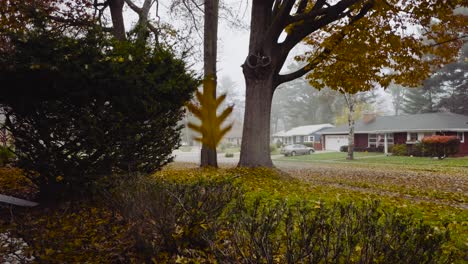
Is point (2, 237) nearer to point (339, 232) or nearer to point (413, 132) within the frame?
→ point (339, 232)

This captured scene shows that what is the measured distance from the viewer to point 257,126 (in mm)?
10023

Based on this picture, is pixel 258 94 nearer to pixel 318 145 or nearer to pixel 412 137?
pixel 412 137

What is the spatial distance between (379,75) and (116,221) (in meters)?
11.5

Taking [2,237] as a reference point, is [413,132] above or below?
above

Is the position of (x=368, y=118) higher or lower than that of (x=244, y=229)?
higher

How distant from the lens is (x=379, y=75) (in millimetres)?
12672

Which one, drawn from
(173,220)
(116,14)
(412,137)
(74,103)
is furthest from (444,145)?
(173,220)

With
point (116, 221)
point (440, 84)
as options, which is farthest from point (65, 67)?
point (440, 84)

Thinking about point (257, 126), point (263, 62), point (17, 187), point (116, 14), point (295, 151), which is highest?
point (116, 14)

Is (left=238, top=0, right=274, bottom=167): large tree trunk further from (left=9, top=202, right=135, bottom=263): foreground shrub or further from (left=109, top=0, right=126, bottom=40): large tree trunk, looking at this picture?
(left=9, top=202, right=135, bottom=263): foreground shrub

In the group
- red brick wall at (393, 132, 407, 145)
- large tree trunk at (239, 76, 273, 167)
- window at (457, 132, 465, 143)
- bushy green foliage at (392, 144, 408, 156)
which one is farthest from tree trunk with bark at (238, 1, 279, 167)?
red brick wall at (393, 132, 407, 145)

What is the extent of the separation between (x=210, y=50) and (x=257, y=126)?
3.55 m

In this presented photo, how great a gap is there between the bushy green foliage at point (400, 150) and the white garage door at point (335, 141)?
7300mm

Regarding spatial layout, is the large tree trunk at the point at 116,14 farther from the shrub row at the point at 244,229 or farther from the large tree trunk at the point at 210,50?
the shrub row at the point at 244,229
